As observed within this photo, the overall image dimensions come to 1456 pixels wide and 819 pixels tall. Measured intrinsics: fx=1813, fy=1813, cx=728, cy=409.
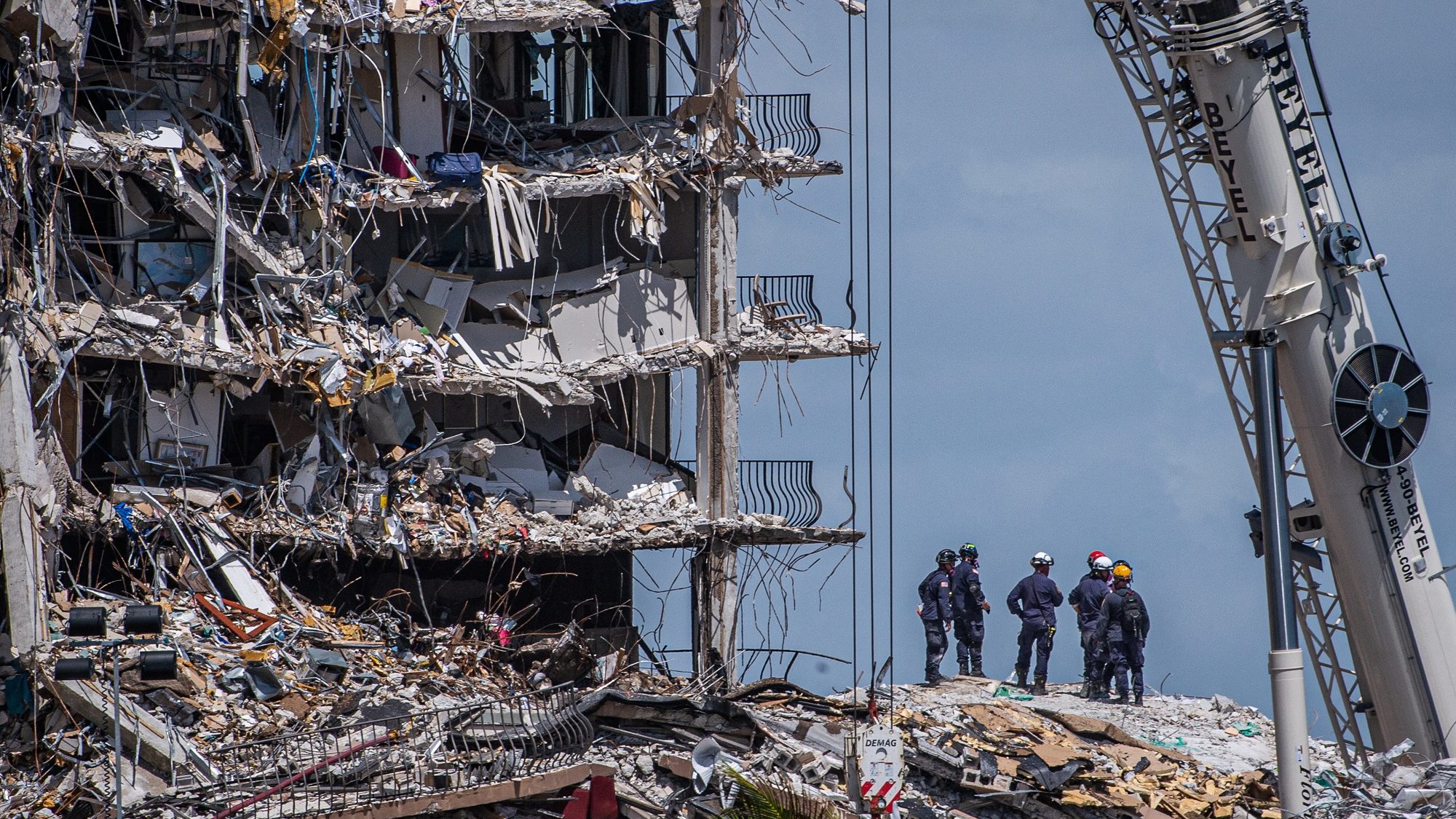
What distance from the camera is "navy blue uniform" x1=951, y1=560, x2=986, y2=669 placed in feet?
83.7

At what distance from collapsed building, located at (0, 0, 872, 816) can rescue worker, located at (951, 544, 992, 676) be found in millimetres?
3814

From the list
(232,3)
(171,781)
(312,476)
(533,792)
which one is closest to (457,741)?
(533,792)

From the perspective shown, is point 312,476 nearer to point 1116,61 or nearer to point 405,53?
point 405,53

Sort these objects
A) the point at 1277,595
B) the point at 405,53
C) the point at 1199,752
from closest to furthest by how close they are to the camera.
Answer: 1. the point at 1277,595
2. the point at 1199,752
3. the point at 405,53

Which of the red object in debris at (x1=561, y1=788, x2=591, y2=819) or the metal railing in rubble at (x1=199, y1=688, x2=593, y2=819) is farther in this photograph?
the red object in debris at (x1=561, y1=788, x2=591, y2=819)

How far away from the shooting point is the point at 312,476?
2547 cm

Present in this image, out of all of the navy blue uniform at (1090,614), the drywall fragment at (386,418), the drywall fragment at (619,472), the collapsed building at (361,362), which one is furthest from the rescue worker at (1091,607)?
the drywall fragment at (386,418)

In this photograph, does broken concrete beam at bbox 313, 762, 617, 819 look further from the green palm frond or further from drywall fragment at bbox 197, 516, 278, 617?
drywall fragment at bbox 197, 516, 278, 617

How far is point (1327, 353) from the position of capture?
1633 centimetres

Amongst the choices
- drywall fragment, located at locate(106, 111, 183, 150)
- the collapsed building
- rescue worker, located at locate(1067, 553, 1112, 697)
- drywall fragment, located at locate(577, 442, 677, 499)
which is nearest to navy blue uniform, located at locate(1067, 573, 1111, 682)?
rescue worker, located at locate(1067, 553, 1112, 697)

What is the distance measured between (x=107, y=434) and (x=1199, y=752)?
1523 centimetres

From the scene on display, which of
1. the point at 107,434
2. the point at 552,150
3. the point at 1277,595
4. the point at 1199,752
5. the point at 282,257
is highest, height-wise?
the point at 552,150

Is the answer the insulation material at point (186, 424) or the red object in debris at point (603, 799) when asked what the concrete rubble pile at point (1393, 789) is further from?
the insulation material at point (186, 424)

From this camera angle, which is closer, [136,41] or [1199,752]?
[1199,752]
